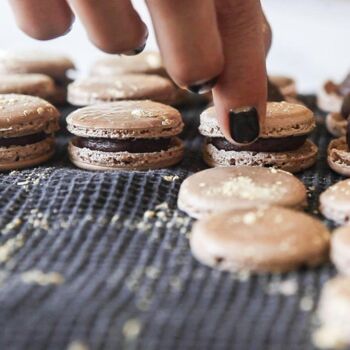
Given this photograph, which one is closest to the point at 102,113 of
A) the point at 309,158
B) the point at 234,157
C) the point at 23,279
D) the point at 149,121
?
the point at 149,121

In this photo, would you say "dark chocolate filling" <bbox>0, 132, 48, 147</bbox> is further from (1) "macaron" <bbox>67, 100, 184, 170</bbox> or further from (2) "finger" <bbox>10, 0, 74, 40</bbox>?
(2) "finger" <bbox>10, 0, 74, 40</bbox>

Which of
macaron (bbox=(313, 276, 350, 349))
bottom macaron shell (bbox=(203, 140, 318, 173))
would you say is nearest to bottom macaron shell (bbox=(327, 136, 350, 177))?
bottom macaron shell (bbox=(203, 140, 318, 173))

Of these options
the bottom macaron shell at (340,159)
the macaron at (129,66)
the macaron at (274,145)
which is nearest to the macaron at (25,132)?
the macaron at (274,145)

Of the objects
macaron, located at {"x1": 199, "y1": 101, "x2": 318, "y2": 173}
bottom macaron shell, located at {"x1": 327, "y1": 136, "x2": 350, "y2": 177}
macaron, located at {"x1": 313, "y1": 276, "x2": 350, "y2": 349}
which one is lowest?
bottom macaron shell, located at {"x1": 327, "y1": 136, "x2": 350, "y2": 177}

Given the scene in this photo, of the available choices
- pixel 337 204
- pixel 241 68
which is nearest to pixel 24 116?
pixel 241 68

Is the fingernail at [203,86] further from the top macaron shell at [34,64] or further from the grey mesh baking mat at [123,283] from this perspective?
the top macaron shell at [34,64]

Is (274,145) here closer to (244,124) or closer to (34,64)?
(244,124)
